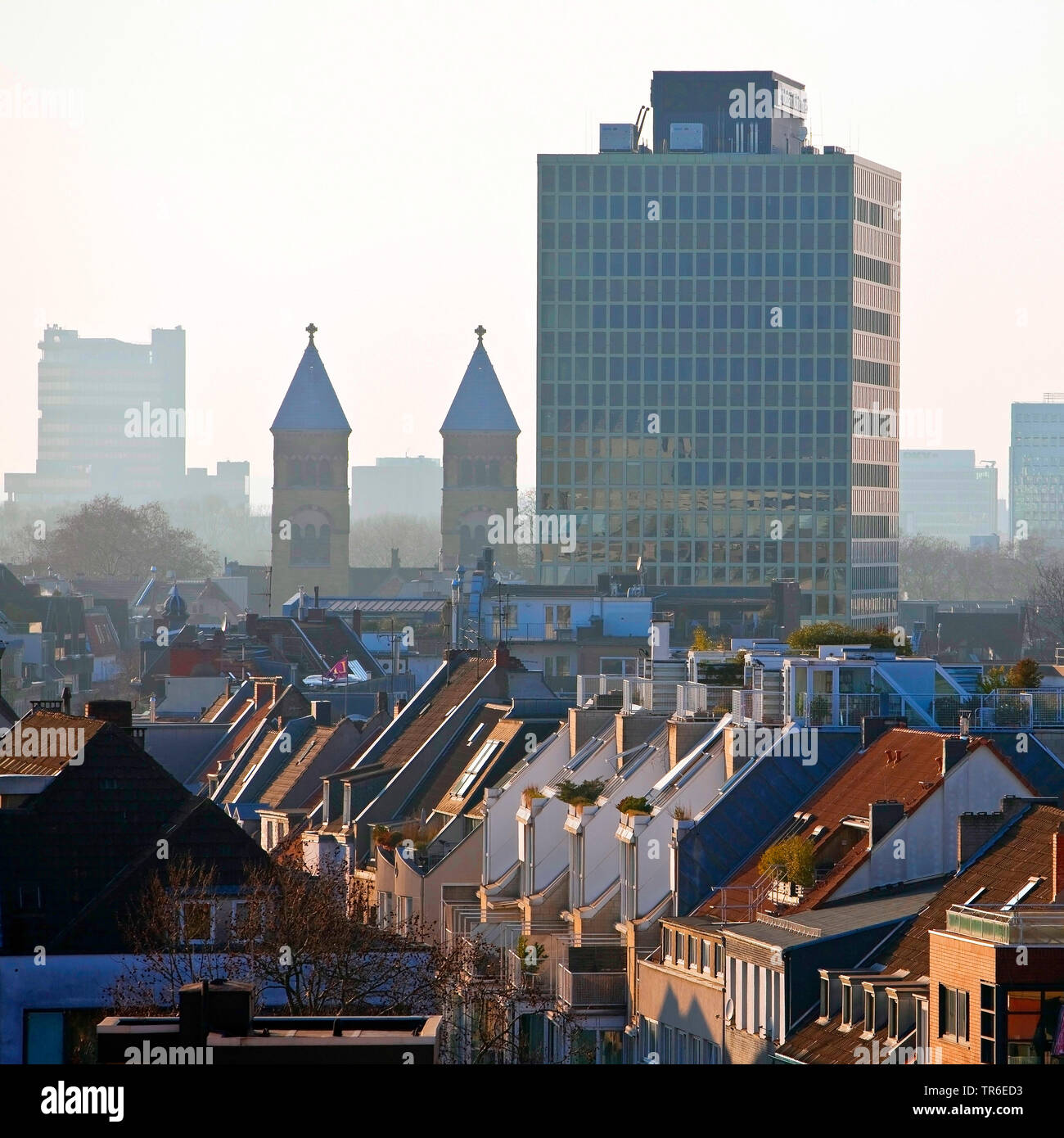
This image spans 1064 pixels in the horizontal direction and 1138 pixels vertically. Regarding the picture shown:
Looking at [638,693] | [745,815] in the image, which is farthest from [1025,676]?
[638,693]

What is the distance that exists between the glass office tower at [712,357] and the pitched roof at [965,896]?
472ft

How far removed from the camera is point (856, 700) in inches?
1526

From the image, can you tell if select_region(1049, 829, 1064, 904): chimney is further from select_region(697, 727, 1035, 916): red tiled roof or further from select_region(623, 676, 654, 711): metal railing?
select_region(623, 676, 654, 711): metal railing

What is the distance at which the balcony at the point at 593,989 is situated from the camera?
3475 cm

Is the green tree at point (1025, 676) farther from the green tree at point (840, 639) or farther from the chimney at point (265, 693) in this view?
the chimney at point (265, 693)

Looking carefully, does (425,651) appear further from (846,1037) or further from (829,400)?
(846,1037)

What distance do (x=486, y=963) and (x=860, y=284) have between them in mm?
145486

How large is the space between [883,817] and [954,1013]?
9055mm

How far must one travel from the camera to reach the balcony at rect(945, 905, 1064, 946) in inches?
855

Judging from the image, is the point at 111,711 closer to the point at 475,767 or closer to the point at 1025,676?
the point at 475,767

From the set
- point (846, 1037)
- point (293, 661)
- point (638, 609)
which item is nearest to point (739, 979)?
point (846, 1037)

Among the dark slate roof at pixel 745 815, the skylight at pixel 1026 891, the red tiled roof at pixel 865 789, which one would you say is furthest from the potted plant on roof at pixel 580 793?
the skylight at pixel 1026 891

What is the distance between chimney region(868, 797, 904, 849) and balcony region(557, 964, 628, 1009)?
469cm
